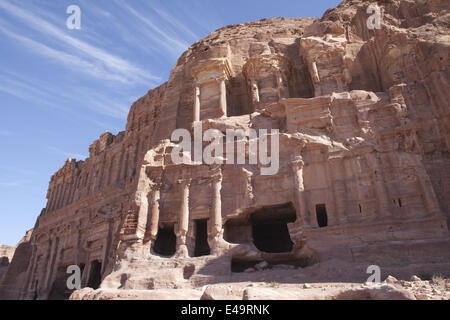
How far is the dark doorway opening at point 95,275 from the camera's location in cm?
2548

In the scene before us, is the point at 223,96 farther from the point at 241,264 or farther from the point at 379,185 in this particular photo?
the point at 379,185

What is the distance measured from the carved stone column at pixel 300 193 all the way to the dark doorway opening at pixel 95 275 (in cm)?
1706

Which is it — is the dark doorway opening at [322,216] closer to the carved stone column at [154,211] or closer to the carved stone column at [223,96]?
the carved stone column at [154,211]

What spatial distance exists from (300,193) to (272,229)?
4522mm

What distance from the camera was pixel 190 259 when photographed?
1655 cm

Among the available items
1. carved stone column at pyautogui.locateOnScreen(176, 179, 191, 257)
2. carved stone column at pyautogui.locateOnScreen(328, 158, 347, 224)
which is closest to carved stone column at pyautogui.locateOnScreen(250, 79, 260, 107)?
carved stone column at pyautogui.locateOnScreen(176, 179, 191, 257)

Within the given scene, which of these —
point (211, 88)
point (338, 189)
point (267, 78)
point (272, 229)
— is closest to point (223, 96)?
point (211, 88)

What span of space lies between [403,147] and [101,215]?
22.2 m

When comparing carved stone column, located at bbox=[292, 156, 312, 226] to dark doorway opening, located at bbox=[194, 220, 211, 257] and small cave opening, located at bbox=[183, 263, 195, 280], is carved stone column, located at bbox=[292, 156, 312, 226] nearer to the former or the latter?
small cave opening, located at bbox=[183, 263, 195, 280]

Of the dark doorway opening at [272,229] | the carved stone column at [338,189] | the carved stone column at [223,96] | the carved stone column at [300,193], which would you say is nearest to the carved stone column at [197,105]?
the carved stone column at [223,96]

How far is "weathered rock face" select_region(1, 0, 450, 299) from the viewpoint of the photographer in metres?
15.3

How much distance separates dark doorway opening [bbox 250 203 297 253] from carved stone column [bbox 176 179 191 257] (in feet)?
12.1
